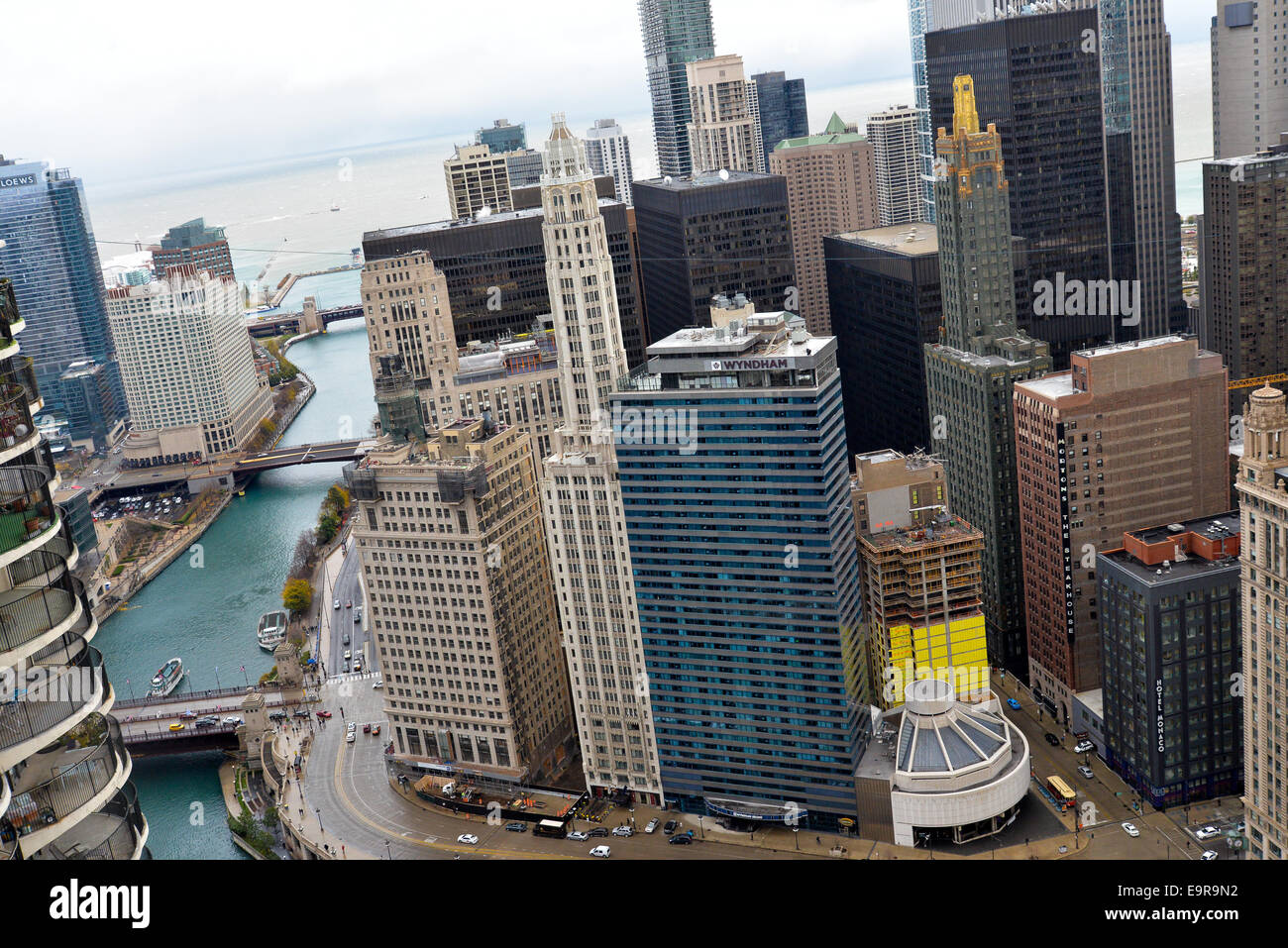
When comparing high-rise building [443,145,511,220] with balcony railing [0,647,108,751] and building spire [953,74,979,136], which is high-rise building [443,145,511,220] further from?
balcony railing [0,647,108,751]

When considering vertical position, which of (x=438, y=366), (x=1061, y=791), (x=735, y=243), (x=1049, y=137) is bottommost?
(x=1061, y=791)

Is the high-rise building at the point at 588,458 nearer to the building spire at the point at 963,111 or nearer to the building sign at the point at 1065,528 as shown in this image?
the building sign at the point at 1065,528

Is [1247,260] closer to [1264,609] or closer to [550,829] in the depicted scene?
[1264,609]

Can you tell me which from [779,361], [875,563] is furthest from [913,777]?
[779,361]

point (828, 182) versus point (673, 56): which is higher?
point (673, 56)

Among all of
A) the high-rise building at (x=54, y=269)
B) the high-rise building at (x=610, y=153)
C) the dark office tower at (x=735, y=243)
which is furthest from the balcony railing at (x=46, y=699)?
the high-rise building at (x=610, y=153)

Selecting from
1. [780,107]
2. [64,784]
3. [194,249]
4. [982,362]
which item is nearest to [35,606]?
[64,784]

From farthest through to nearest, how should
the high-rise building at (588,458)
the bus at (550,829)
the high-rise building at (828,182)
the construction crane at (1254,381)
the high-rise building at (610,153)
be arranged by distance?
the high-rise building at (610,153) → the high-rise building at (828,182) → the construction crane at (1254,381) → the bus at (550,829) → the high-rise building at (588,458)
